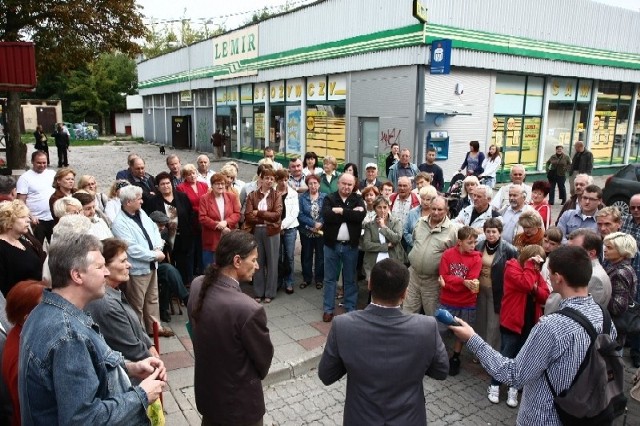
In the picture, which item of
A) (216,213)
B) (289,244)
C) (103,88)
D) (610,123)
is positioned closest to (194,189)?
(216,213)

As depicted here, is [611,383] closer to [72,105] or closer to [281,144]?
[281,144]

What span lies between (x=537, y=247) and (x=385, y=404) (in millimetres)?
2685

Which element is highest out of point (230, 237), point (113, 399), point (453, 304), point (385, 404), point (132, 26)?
point (132, 26)

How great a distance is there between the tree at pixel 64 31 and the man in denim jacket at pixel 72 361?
1810 centimetres

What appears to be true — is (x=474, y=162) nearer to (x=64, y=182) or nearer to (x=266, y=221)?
(x=266, y=221)

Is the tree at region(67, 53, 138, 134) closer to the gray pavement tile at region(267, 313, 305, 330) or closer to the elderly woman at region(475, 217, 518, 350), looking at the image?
the gray pavement tile at region(267, 313, 305, 330)

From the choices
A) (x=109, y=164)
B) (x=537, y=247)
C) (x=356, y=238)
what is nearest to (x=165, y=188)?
(x=356, y=238)

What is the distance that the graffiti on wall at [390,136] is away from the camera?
A: 13540 millimetres

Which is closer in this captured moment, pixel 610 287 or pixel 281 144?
pixel 610 287

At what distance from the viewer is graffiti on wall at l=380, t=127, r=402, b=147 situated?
13.5 meters

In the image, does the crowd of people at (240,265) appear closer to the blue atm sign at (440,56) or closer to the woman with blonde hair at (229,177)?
the woman with blonde hair at (229,177)

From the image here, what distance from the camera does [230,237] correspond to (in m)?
3.12

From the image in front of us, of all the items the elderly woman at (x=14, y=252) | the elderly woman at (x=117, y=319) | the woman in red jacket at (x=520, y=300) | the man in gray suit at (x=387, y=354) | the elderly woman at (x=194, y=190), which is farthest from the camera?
the elderly woman at (x=194, y=190)

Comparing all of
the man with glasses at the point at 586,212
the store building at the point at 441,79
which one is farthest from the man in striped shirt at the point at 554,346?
the store building at the point at 441,79
